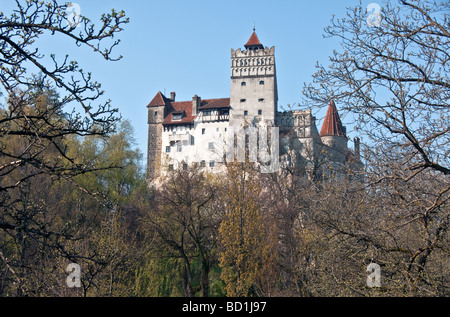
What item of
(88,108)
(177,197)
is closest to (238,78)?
(177,197)

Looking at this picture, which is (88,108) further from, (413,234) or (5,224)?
(413,234)

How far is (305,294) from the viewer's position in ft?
59.2

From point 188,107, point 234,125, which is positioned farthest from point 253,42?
point 234,125

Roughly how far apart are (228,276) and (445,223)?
1124 centimetres

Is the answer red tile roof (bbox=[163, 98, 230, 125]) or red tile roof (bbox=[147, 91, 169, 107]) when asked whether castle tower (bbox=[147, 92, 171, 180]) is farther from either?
red tile roof (bbox=[163, 98, 230, 125])

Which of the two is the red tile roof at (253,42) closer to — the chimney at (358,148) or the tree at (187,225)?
the tree at (187,225)

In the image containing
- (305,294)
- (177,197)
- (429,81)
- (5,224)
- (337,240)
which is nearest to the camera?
(5,224)

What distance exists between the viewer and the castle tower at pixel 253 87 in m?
57.8

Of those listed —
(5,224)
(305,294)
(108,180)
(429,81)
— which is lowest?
(305,294)

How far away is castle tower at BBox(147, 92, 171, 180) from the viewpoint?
5850 centimetres

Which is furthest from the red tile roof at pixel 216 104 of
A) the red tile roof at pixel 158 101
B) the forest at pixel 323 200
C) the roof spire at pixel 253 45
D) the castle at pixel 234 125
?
the forest at pixel 323 200

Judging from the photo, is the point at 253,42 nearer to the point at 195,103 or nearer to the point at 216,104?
the point at 216,104

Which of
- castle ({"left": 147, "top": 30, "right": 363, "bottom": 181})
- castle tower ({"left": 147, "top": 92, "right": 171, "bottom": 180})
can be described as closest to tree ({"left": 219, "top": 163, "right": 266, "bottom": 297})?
castle ({"left": 147, "top": 30, "right": 363, "bottom": 181})

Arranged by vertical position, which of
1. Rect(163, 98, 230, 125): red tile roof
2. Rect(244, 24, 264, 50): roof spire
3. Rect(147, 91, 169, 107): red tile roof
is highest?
Rect(244, 24, 264, 50): roof spire
